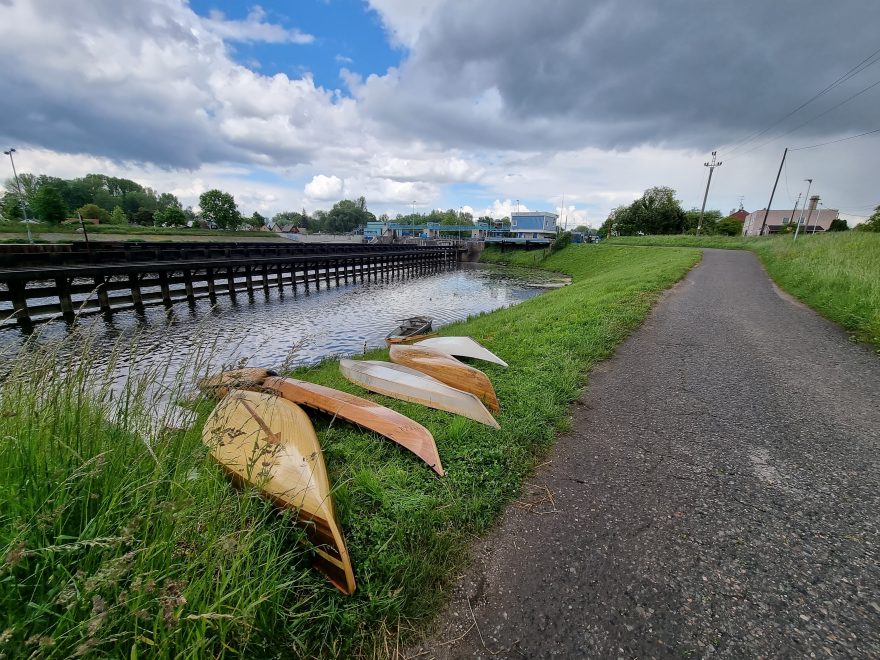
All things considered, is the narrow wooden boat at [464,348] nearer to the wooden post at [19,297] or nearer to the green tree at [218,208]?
the wooden post at [19,297]

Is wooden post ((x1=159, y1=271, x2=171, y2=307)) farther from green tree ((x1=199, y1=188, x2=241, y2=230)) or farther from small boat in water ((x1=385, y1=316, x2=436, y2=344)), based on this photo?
green tree ((x1=199, y1=188, x2=241, y2=230))

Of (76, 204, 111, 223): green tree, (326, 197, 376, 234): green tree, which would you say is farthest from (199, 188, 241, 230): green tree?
(326, 197, 376, 234): green tree

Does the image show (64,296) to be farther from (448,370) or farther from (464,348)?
(448,370)

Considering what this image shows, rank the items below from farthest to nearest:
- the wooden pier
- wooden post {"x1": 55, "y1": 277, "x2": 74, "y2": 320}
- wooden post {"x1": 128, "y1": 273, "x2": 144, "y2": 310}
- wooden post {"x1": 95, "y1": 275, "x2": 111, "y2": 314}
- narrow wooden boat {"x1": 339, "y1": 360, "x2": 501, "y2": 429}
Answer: wooden post {"x1": 128, "y1": 273, "x2": 144, "y2": 310}, wooden post {"x1": 95, "y1": 275, "x2": 111, "y2": 314}, wooden post {"x1": 55, "y1": 277, "x2": 74, "y2": 320}, the wooden pier, narrow wooden boat {"x1": 339, "y1": 360, "x2": 501, "y2": 429}

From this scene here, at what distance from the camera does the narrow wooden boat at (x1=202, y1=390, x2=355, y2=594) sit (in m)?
2.08

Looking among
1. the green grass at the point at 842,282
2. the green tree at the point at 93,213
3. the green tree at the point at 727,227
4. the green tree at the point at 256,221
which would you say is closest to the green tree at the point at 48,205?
the green tree at the point at 93,213

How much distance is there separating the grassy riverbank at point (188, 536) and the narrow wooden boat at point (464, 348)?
92.6 inches

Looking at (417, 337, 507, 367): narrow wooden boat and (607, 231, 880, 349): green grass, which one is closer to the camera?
(417, 337, 507, 367): narrow wooden boat

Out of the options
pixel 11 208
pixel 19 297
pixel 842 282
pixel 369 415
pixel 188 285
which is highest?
pixel 11 208

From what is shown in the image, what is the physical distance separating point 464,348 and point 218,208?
94633 millimetres

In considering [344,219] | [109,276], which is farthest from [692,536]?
[344,219]

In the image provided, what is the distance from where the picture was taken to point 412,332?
31.0 ft

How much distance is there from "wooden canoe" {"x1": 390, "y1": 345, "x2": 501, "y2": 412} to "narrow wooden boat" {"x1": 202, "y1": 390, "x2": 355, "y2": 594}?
1.95m

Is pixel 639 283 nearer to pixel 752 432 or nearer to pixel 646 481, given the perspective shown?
pixel 752 432
